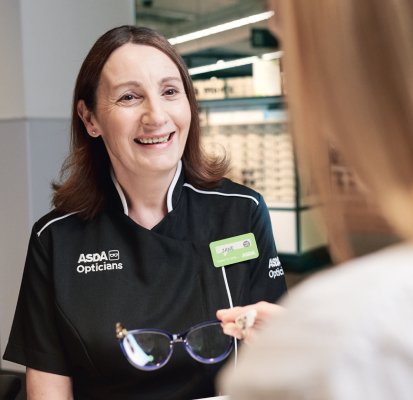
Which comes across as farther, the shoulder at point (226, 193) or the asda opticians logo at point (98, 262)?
the shoulder at point (226, 193)

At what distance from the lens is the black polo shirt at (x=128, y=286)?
1609 millimetres

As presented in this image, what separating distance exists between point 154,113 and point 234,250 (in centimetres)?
42

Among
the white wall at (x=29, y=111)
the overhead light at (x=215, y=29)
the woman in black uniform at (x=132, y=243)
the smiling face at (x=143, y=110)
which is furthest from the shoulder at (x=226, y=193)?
the overhead light at (x=215, y=29)

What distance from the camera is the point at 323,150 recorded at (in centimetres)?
55

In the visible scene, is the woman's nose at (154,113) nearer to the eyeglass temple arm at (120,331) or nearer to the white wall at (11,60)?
the eyeglass temple arm at (120,331)

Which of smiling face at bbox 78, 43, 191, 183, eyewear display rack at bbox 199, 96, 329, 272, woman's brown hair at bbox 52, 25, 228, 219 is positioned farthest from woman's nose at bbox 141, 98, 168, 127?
eyewear display rack at bbox 199, 96, 329, 272

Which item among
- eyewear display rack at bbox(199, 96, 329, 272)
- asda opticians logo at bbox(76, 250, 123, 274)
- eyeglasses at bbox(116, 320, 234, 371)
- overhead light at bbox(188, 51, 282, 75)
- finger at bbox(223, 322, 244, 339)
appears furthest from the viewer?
overhead light at bbox(188, 51, 282, 75)

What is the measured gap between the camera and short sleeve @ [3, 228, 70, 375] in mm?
1664

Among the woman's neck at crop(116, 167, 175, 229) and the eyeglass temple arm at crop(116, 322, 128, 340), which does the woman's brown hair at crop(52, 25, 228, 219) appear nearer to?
the woman's neck at crop(116, 167, 175, 229)

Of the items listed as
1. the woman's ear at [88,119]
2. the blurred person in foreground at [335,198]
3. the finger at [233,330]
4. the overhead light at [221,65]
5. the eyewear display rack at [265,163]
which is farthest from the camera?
the overhead light at [221,65]

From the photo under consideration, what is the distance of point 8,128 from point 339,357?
3.59 m

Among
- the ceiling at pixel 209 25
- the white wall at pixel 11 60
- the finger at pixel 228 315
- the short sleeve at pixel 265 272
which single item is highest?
the ceiling at pixel 209 25

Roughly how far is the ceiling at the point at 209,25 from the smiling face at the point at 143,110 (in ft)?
12.9

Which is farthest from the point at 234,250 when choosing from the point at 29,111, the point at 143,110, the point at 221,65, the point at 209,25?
the point at 209,25
